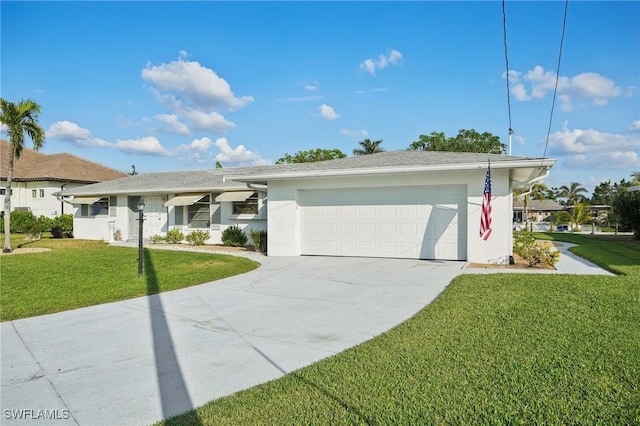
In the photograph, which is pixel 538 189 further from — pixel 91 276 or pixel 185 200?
pixel 91 276

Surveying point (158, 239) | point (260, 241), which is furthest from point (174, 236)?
point (260, 241)

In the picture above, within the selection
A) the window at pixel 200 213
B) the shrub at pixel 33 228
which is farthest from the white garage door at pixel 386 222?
the shrub at pixel 33 228

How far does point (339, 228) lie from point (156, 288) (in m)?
7.11

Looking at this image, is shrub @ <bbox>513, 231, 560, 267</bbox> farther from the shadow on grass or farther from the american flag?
the shadow on grass

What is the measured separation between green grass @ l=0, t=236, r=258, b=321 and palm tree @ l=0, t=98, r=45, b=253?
111 inches

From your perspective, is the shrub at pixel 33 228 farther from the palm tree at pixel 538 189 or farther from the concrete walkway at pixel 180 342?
the palm tree at pixel 538 189

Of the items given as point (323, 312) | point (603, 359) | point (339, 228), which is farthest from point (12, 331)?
point (339, 228)

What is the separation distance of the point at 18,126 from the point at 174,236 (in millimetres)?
7801

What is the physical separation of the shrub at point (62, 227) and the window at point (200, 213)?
9819 mm

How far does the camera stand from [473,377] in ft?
12.9

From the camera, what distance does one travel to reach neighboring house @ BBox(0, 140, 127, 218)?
1235 inches

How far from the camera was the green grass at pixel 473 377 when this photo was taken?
3250 millimetres

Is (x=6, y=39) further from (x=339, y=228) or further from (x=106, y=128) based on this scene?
(x=339, y=228)

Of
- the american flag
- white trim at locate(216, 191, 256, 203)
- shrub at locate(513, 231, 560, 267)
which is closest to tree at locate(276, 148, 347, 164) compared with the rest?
white trim at locate(216, 191, 256, 203)
